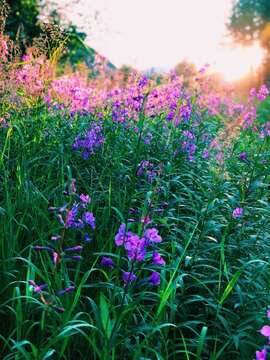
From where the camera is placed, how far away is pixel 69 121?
369 cm

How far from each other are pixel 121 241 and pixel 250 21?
120ft

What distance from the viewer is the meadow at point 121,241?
70.5 inches

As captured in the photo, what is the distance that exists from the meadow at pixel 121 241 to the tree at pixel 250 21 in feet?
97.6

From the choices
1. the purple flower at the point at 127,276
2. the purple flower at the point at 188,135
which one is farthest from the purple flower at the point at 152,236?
the purple flower at the point at 188,135

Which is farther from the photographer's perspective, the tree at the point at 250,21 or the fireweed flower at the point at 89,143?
the tree at the point at 250,21

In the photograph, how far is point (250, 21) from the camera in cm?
3466

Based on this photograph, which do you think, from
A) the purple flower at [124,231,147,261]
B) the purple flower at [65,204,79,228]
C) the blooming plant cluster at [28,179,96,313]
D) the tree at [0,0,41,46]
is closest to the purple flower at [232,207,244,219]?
the blooming plant cluster at [28,179,96,313]

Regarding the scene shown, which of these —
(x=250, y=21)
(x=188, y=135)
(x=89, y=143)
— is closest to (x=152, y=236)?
(x=89, y=143)

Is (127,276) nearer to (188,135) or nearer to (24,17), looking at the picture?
(188,135)

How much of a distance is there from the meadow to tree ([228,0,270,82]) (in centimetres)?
2974

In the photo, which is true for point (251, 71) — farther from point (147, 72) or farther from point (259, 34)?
point (147, 72)

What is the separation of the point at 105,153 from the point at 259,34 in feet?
112

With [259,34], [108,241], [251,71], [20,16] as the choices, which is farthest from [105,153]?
[259,34]

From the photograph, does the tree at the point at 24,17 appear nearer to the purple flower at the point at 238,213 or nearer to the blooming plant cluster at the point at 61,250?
the blooming plant cluster at the point at 61,250
